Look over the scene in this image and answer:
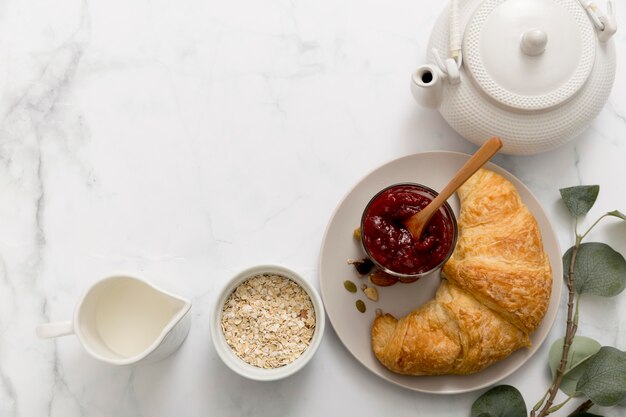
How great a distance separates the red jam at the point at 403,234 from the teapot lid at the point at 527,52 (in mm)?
327

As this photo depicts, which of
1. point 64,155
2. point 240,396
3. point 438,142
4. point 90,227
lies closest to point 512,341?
point 438,142

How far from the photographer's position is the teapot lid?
1576 mm

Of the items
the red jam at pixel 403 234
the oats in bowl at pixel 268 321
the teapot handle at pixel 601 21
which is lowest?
the oats in bowl at pixel 268 321

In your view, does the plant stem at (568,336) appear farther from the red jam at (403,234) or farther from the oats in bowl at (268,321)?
the oats in bowl at (268,321)

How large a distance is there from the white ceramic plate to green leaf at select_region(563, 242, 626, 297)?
0.08 meters

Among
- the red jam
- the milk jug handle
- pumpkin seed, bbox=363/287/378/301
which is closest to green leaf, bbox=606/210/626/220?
the red jam

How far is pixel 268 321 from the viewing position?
1.70 meters

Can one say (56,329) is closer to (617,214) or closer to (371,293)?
(371,293)

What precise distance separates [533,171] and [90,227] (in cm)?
131

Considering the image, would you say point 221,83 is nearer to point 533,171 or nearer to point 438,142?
point 438,142

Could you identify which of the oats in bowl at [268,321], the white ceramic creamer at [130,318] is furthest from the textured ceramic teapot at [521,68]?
the white ceramic creamer at [130,318]

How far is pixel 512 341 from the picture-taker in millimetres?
1672

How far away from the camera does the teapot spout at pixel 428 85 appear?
1580 millimetres

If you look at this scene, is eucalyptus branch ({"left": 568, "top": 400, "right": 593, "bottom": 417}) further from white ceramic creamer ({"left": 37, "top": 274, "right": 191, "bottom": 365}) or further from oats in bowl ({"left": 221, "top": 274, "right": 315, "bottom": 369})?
white ceramic creamer ({"left": 37, "top": 274, "right": 191, "bottom": 365})
